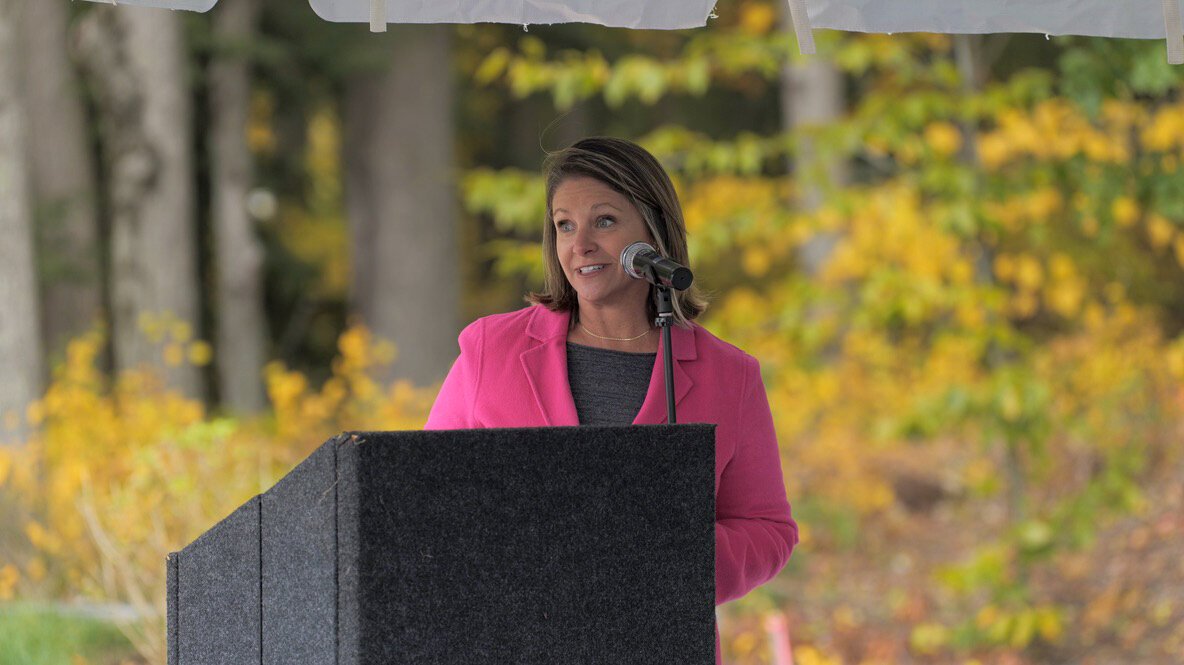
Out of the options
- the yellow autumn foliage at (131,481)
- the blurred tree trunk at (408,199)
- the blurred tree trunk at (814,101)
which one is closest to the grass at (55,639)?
the yellow autumn foliage at (131,481)

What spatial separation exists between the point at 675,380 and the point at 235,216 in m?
10.8

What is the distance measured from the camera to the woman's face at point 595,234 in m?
2.71

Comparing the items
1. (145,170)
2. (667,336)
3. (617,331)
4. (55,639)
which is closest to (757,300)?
(145,170)

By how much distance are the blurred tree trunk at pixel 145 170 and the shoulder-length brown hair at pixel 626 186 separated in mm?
8717

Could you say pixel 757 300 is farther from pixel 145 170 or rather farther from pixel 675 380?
pixel 675 380

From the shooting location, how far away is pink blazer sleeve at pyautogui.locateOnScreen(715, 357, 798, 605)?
2.69m

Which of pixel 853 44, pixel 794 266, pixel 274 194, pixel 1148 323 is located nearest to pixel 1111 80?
pixel 853 44

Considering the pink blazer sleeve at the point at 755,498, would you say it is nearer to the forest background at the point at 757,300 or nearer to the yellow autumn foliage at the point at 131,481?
the forest background at the point at 757,300

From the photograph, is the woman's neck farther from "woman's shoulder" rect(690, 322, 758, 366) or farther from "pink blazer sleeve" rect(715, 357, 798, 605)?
"pink blazer sleeve" rect(715, 357, 798, 605)

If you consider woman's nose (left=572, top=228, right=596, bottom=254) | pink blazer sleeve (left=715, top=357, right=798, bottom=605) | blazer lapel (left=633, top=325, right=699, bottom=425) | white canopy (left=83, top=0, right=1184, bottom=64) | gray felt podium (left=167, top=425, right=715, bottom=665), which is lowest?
gray felt podium (left=167, top=425, right=715, bottom=665)

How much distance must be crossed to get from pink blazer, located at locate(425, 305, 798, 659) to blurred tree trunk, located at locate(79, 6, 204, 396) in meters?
8.74

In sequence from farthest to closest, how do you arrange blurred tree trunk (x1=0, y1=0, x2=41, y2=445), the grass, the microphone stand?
blurred tree trunk (x1=0, y1=0, x2=41, y2=445) → the grass → the microphone stand

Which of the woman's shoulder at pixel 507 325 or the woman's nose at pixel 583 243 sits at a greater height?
the woman's nose at pixel 583 243

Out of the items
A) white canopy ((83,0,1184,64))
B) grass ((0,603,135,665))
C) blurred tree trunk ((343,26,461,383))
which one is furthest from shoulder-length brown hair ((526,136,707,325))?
blurred tree trunk ((343,26,461,383))
